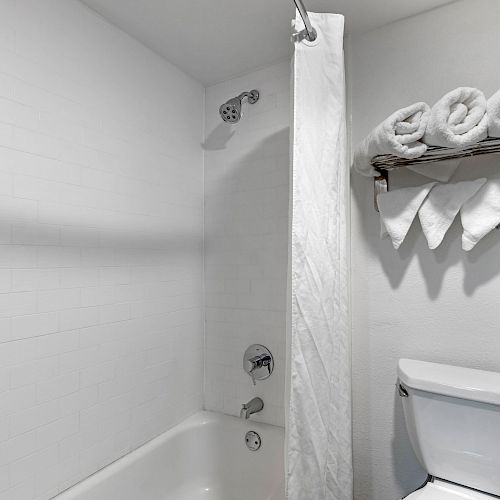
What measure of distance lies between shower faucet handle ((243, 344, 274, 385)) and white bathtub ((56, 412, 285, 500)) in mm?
249

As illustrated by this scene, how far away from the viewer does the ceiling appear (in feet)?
5.01

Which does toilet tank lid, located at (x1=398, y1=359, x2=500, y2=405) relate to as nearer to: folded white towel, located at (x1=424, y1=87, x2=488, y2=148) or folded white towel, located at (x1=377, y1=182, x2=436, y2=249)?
folded white towel, located at (x1=377, y1=182, x2=436, y2=249)

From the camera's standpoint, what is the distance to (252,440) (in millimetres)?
1893

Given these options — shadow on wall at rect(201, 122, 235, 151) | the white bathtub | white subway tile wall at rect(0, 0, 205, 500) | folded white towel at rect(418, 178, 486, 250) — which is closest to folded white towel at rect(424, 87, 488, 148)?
folded white towel at rect(418, 178, 486, 250)

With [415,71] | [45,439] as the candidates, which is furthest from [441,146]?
[45,439]

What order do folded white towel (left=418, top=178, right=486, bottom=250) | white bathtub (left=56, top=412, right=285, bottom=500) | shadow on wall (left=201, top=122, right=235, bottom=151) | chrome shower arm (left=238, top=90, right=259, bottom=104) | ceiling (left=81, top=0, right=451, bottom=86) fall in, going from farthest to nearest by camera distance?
shadow on wall (left=201, top=122, right=235, bottom=151), chrome shower arm (left=238, top=90, right=259, bottom=104), white bathtub (left=56, top=412, right=285, bottom=500), ceiling (left=81, top=0, right=451, bottom=86), folded white towel (left=418, top=178, right=486, bottom=250)

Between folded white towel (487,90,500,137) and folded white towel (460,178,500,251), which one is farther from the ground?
folded white towel (487,90,500,137)

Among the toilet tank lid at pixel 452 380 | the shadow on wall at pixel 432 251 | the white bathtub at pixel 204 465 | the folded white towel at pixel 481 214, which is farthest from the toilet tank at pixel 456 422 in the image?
the white bathtub at pixel 204 465

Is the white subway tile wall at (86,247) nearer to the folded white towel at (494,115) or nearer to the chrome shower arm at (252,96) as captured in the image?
the chrome shower arm at (252,96)

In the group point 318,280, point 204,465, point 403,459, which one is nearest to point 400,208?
point 318,280

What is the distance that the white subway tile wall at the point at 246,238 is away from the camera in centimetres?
194

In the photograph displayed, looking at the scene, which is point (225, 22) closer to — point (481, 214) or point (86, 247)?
point (86, 247)

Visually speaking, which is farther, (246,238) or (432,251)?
(246,238)

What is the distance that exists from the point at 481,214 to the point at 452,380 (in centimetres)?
60
